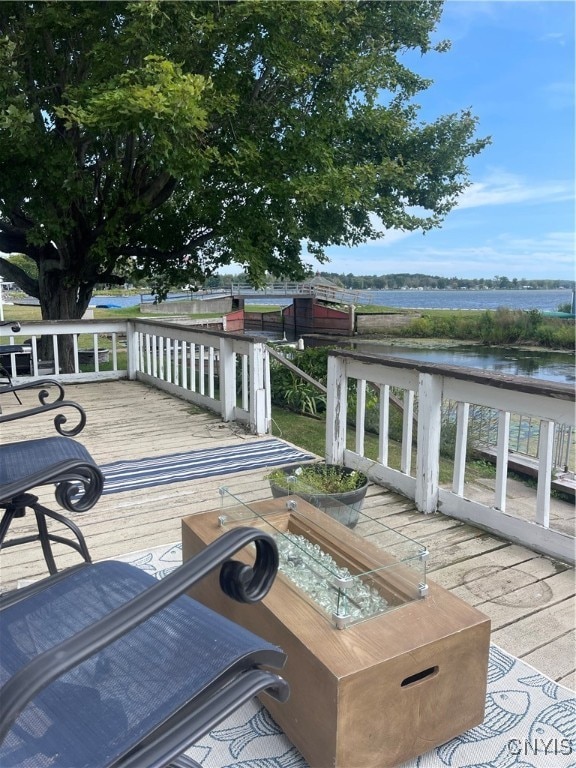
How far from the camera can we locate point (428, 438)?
9.35ft

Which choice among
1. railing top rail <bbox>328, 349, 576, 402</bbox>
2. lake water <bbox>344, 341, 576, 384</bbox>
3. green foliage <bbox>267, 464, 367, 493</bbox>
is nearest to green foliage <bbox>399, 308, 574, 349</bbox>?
lake water <bbox>344, 341, 576, 384</bbox>

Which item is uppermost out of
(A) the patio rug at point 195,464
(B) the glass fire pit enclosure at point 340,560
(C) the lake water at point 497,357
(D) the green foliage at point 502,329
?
(B) the glass fire pit enclosure at point 340,560

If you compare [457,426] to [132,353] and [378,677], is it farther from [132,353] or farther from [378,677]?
[132,353]

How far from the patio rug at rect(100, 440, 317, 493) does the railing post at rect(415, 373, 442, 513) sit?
42.1 inches

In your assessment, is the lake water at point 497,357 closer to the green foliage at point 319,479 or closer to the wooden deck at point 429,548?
the wooden deck at point 429,548

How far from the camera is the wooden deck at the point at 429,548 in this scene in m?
1.87

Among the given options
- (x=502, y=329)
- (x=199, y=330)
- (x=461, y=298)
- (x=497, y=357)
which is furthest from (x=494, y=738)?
(x=461, y=298)

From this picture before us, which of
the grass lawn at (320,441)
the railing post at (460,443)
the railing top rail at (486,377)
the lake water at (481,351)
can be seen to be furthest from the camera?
the lake water at (481,351)

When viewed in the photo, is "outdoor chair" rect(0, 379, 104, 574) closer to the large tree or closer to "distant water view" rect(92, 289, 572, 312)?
the large tree

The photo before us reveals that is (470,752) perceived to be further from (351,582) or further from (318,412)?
(318,412)

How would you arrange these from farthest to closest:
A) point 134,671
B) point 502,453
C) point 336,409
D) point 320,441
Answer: point 320,441 < point 336,409 < point 502,453 < point 134,671

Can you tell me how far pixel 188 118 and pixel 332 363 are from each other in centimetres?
363

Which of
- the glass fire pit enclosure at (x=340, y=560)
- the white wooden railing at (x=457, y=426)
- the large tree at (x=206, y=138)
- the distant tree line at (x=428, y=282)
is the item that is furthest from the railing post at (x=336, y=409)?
the distant tree line at (x=428, y=282)

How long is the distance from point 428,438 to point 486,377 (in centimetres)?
49
